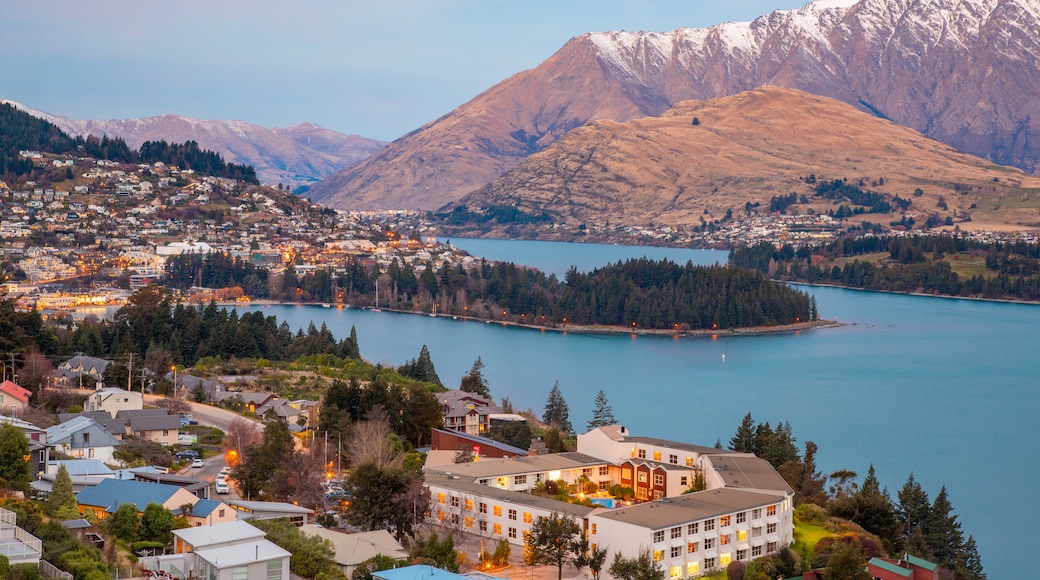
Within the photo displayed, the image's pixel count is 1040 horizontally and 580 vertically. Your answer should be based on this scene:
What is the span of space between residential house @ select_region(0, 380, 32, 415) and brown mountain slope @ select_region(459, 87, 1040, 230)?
8718cm

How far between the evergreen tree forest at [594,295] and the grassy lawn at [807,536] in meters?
32.3

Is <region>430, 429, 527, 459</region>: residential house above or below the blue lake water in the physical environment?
above

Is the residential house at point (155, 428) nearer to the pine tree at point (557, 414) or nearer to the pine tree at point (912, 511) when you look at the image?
the pine tree at point (557, 414)

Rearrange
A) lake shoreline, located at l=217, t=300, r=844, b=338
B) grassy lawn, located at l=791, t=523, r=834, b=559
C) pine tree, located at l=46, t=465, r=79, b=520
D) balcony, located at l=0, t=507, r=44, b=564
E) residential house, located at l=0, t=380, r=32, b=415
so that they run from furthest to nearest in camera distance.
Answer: lake shoreline, located at l=217, t=300, r=844, b=338 < residential house, located at l=0, t=380, r=32, b=415 < grassy lawn, located at l=791, t=523, r=834, b=559 < pine tree, located at l=46, t=465, r=79, b=520 < balcony, located at l=0, t=507, r=44, b=564

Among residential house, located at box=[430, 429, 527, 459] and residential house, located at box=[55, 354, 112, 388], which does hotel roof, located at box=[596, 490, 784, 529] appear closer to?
residential house, located at box=[430, 429, 527, 459]

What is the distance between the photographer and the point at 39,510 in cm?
1130

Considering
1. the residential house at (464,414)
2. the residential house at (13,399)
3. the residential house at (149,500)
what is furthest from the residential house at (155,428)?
the residential house at (464,414)

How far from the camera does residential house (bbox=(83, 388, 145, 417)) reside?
731 inches

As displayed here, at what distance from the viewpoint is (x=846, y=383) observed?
36.2 metres

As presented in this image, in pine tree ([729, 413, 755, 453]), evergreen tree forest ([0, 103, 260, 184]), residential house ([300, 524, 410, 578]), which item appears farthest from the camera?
evergreen tree forest ([0, 103, 260, 184])

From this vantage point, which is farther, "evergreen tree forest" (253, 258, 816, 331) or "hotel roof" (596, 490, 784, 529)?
"evergreen tree forest" (253, 258, 816, 331)

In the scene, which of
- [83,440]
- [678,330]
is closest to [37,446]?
[83,440]

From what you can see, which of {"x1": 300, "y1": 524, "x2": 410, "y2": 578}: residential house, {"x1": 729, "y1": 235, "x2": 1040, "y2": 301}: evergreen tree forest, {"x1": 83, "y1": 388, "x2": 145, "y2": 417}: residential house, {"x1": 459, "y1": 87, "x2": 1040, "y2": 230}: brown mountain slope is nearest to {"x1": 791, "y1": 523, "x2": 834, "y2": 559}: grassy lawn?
{"x1": 300, "y1": 524, "x2": 410, "y2": 578}: residential house

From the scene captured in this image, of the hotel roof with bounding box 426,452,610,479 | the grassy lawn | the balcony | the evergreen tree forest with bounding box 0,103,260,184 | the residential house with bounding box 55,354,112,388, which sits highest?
the evergreen tree forest with bounding box 0,103,260,184
